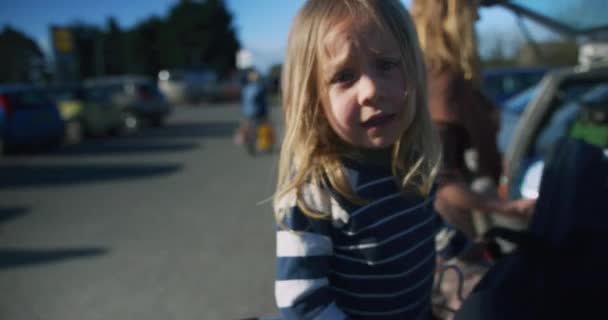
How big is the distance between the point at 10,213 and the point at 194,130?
33.8 ft

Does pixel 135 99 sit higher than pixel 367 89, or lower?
higher

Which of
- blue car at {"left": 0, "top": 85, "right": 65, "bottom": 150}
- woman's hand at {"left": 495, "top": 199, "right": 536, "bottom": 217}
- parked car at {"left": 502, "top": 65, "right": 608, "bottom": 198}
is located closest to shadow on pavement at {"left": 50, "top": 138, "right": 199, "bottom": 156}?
blue car at {"left": 0, "top": 85, "right": 65, "bottom": 150}

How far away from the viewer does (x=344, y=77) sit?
45.4 inches

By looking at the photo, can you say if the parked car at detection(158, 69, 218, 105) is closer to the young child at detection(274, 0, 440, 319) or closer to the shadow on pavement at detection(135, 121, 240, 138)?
the shadow on pavement at detection(135, 121, 240, 138)

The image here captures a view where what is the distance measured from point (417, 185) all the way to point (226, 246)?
3.56 metres

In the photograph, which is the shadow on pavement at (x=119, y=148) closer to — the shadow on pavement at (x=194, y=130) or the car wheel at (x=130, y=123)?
the shadow on pavement at (x=194, y=130)

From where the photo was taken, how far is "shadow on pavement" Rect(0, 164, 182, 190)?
8273 mm

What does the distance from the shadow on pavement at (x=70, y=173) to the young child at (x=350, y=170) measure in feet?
25.4

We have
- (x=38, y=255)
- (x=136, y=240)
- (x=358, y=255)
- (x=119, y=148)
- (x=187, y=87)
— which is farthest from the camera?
(x=187, y=87)

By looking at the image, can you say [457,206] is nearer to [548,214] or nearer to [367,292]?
[548,214]

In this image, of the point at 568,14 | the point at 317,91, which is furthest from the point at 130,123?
the point at 317,91

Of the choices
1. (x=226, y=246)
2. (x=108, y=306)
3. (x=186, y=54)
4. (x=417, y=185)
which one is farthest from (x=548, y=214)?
(x=186, y=54)

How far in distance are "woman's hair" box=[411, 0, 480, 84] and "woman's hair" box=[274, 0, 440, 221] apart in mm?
684

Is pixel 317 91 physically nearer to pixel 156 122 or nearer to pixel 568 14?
pixel 568 14
